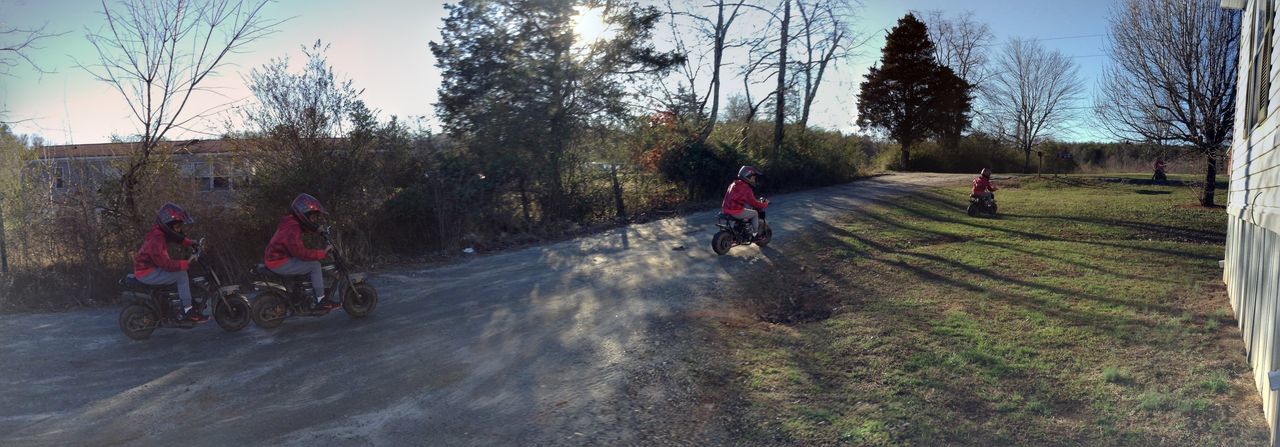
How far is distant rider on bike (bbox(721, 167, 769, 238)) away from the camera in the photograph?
12383mm

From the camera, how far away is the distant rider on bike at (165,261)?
310 inches

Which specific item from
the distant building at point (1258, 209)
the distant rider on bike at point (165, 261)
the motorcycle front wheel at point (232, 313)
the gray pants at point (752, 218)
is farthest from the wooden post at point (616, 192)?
the distant building at point (1258, 209)

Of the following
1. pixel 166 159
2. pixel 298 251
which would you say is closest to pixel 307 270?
pixel 298 251

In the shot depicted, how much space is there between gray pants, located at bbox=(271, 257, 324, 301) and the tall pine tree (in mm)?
40121

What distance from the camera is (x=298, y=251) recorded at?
8.31 metres

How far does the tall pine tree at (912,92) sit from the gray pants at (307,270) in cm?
4012

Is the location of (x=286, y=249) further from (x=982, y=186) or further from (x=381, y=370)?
(x=982, y=186)

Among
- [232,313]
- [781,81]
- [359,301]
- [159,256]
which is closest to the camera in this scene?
[159,256]

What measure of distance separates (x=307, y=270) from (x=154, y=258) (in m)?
1.44

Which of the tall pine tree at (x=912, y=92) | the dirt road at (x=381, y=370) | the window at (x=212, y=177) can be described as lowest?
the dirt road at (x=381, y=370)

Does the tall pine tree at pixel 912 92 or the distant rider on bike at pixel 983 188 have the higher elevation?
the tall pine tree at pixel 912 92

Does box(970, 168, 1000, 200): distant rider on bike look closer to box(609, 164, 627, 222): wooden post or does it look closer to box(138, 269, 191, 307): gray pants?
box(609, 164, 627, 222): wooden post

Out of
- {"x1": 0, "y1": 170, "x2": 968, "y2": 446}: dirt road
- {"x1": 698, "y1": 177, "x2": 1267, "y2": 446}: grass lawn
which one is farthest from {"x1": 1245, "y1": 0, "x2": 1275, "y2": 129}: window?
{"x1": 0, "y1": 170, "x2": 968, "y2": 446}: dirt road

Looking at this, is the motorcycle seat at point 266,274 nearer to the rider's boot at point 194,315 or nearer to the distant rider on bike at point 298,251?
the distant rider on bike at point 298,251
